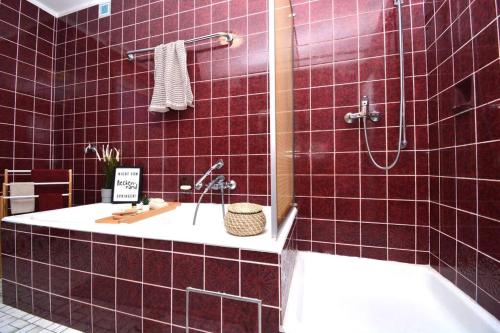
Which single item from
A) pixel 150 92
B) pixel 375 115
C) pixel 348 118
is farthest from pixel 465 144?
pixel 150 92

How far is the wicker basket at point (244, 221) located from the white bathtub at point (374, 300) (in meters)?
0.36

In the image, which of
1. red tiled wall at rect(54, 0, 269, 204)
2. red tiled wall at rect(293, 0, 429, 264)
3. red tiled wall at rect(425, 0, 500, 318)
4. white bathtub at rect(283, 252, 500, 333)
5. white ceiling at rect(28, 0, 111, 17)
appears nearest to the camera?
red tiled wall at rect(425, 0, 500, 318)

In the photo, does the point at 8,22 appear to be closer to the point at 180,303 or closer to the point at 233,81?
the point at 233,81

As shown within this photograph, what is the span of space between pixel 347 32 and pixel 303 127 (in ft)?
2.22

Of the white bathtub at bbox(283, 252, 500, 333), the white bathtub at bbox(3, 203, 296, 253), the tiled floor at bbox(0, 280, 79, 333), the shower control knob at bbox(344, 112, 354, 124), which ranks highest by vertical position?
the shower control knob at bbox(344, 112, 354, 124)

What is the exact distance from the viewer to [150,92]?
2.00 metres

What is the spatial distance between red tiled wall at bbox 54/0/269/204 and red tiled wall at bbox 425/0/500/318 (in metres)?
1.02

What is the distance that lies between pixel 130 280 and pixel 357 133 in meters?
1.53

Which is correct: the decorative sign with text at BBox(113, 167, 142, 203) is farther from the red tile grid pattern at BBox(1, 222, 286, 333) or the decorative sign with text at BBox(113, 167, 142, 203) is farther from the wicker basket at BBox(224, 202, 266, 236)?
the wicker basket at BBox(224, 202, 266, 236)

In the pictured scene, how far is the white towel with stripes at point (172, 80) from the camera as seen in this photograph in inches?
69.8

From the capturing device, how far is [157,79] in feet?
5.94

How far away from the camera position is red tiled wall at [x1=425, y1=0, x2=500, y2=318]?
2.77 ft

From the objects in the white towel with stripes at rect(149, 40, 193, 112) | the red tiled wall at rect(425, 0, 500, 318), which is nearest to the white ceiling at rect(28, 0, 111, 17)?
the white towel with stripes at rect(149, 40, 193, 112)

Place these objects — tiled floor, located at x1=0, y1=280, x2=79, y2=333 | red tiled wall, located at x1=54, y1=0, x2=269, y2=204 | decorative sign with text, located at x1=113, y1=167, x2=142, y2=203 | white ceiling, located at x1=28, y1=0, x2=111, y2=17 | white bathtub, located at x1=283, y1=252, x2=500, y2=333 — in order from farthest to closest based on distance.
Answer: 1. white ceiling, located at x1=28, y1=0, x2=111, y2=17
2. decorative sign with text, located at x1=113, y1=167, x2=142, y2=203
3. red tiled wall, located at x1=54, y1=0, x2=269, y2=204
4. tiled floor, located at x1=0, y1=280, x2=79, y2=333
5. white bathtub, located at x1=283, y1=252, x2=500, y2=333
